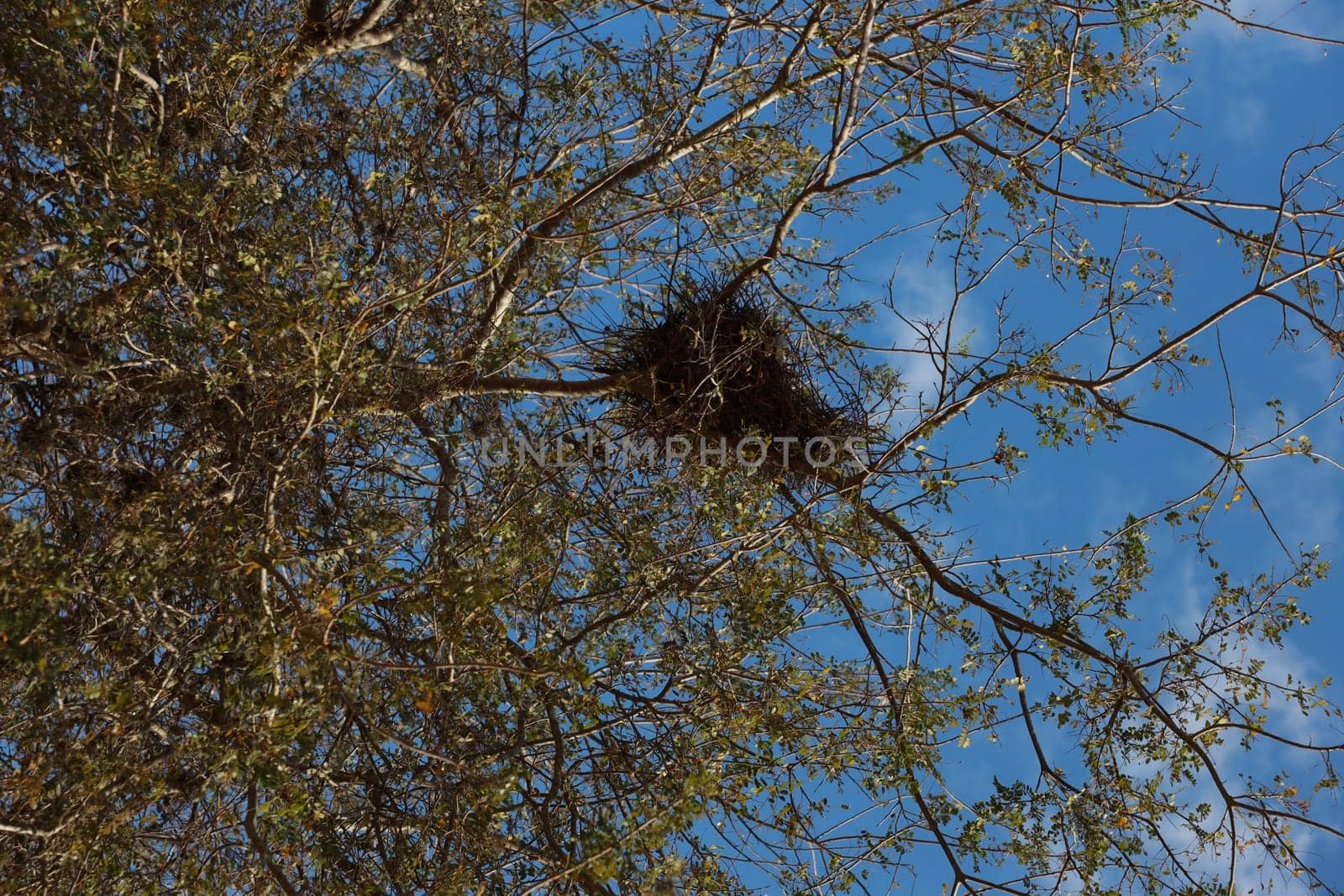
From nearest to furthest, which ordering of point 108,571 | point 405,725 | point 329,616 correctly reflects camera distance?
point 329,616, point 108,571, point 405,725

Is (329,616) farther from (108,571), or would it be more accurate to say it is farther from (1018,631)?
(1018,631)

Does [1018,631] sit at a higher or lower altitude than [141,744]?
higher

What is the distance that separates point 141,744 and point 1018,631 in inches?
131

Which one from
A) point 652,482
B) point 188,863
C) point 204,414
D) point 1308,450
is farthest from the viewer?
point 652,482

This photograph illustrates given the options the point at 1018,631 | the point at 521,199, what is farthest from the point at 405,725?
the point at 1018,631

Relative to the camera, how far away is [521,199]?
371 centimetres

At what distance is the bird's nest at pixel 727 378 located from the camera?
4.14 meters

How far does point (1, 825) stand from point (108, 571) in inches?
28.6

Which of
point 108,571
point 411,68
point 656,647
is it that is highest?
point 411,68

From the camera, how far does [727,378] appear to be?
4031 mm

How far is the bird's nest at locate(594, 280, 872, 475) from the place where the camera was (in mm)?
4141

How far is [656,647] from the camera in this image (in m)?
4.52

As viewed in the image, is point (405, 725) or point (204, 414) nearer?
point (204, 414)

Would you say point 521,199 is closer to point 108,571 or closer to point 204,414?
point 204,414
